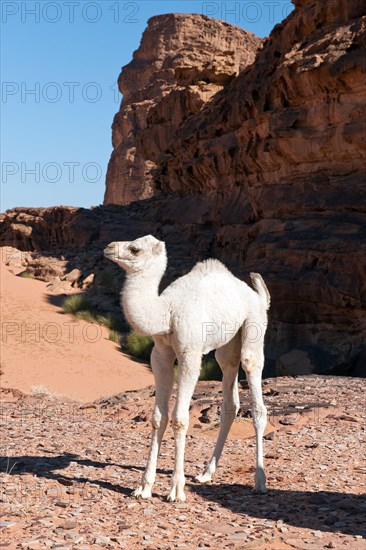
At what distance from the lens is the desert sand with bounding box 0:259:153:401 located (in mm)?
17031

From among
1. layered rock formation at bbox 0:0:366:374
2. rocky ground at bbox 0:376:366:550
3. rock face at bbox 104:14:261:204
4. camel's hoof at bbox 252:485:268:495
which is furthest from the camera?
rock face at bbox 104:14:261:204

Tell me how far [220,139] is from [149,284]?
73.9ft

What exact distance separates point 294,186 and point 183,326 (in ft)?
53.3

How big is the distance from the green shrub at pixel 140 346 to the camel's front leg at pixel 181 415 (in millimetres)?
14971

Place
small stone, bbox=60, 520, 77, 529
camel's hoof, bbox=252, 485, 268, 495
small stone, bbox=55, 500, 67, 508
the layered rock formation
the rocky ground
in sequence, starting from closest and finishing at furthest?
1. the rocky ground
2. small stone, bbox=60, 520, 77, 529
3. small stone, bbox=55, 500, 67, 508
4. camel's hoof, bbox=252, 485, 268, 495
5. the layered rock formation

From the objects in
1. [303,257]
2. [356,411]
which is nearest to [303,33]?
[303,257]

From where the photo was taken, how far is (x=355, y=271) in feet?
56.3

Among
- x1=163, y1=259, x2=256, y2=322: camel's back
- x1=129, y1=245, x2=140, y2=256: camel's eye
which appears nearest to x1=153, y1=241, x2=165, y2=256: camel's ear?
x1=129, y1=245, x2=140, y2=256: camel's eye

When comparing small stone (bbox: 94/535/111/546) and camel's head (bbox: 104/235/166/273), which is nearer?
small stone (bbox: 94/535/111/546)

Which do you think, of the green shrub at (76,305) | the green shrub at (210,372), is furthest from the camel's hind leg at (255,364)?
the green shrub at (76,305)

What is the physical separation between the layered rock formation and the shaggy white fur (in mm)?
9997

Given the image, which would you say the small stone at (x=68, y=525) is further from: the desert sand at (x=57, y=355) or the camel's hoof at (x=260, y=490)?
the desert sand at (x=57, y=355)

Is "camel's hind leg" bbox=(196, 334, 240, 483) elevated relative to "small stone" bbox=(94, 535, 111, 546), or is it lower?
elevated

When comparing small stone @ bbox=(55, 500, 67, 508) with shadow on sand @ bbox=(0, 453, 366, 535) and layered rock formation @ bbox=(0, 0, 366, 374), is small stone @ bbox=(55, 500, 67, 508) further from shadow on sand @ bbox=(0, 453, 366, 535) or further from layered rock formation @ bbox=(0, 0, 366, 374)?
layered rock formation @ bbox=(0, 0, 366, 374)
